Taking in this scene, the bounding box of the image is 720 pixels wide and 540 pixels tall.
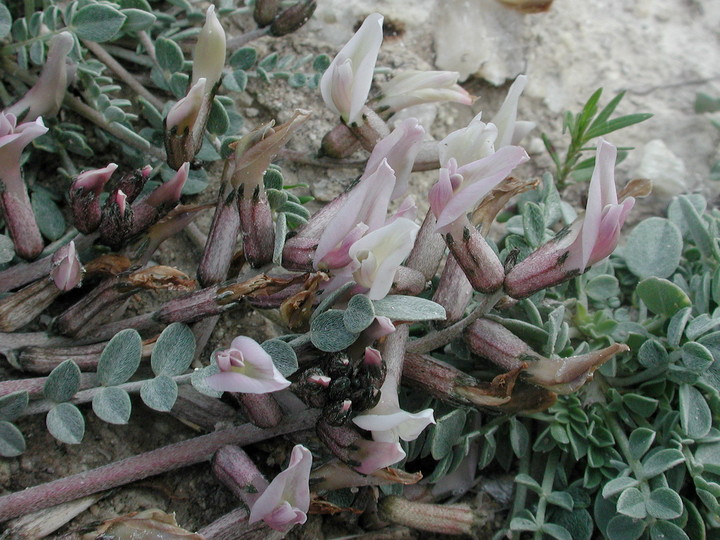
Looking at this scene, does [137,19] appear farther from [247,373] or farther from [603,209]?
[603,209]

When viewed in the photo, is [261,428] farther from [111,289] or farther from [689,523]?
[689,523]

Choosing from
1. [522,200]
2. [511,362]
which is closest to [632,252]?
[522,200]

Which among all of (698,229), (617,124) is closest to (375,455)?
(698,229)

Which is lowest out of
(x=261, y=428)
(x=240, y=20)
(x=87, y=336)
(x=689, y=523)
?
(x=689, y=523)

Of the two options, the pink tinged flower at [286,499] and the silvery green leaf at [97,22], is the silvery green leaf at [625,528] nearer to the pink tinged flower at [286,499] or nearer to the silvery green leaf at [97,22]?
the pink tinged flower at [286,499]

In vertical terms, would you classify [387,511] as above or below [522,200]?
below

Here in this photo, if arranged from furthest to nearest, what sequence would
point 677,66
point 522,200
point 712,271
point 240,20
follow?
1. point 677,66
2. point 240,20
3. point 522,200
4. point 712,271

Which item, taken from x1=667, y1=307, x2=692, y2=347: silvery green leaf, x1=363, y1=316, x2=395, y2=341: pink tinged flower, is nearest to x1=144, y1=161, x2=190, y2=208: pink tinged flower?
x1=363, y1=316, x2=395, y2=341: pink tinged flower

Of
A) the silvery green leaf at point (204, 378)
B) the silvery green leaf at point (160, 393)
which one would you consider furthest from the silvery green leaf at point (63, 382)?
the silvery green leaf at point (204, 378)
